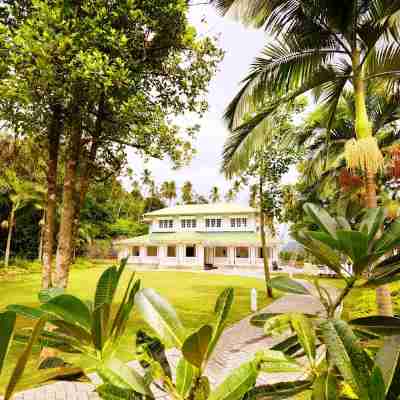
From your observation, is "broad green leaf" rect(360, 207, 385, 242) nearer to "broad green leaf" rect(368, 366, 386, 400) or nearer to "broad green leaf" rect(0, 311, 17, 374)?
"broad green leaf" rect(368, 366, 386, 400)

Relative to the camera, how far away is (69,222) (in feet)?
20.6

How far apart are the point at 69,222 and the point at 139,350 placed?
5.89 meters

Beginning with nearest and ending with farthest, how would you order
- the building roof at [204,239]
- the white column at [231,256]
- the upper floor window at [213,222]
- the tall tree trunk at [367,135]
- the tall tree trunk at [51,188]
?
the tall tree trunk at [367,135]
the tall tree trunk at [51,188]
the building roof at [204,239]
the white column at [231,256]
the upper floor window at [213,222]

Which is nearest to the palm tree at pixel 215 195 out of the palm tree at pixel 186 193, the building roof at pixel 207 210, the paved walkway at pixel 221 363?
the palm tree at pixel 186 193

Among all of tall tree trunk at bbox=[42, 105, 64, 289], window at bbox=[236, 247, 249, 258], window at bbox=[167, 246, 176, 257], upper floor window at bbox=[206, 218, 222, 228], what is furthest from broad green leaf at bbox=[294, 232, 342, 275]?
window at bbox=[167, 246, 176, 257]

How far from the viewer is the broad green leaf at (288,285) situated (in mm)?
1290

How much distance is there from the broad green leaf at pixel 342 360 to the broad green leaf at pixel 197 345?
36 cm

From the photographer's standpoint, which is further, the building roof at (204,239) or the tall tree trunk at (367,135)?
the building roof at (204,239)

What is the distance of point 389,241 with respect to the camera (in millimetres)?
920

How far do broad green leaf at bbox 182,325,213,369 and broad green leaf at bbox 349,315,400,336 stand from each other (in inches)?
28.1

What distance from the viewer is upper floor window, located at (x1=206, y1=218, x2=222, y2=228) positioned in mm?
Answer: 34969

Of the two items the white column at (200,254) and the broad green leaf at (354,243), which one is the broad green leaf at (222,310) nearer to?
the broad green leaf at (354,243)

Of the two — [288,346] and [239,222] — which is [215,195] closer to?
[239,222]

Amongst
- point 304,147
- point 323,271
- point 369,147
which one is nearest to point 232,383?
point 369,147
